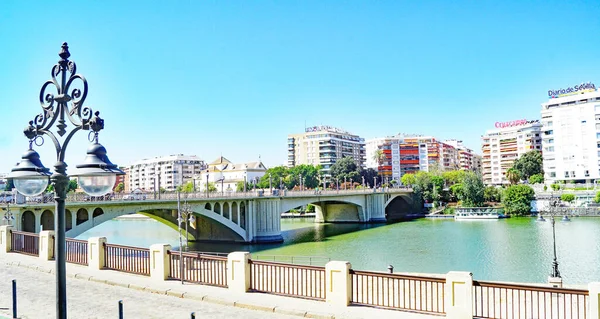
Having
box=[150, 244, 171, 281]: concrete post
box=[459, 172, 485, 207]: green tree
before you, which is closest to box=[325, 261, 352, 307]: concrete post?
box=[150, 244, 171, 281]: concrete post

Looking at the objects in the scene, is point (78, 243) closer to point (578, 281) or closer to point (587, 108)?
point (578, 281)

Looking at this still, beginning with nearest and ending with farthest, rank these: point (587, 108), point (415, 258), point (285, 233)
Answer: point (415, 258) → point (285, 233) → point (587, 108)

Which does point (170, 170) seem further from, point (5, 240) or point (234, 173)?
point (5, 240)

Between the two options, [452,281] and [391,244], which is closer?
[452,281]

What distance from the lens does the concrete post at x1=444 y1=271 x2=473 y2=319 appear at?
379 inches

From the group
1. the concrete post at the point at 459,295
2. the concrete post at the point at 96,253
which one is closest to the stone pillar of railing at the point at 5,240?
the concrete post at the point at 96,253

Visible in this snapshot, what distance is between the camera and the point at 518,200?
77875 millimetres

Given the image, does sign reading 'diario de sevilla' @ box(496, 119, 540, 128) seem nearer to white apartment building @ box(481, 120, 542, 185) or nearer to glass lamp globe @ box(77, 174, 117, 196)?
white apartment building @ box(481, 120, 542, 185)

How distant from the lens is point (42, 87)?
24.4 ft

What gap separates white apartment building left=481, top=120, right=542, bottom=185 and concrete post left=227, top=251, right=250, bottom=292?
116 meters

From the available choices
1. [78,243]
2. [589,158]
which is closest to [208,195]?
[78,243]

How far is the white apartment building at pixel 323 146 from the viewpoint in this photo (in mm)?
134625

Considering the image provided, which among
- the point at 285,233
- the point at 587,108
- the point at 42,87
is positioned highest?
the point at 587,108

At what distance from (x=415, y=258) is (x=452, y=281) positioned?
99.7 ft
